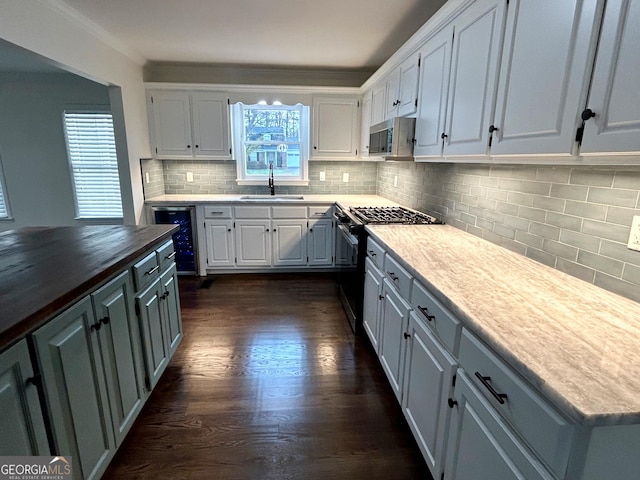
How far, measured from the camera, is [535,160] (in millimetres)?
1239

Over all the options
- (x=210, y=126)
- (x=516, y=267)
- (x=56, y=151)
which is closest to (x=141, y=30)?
(x=210, y=126)

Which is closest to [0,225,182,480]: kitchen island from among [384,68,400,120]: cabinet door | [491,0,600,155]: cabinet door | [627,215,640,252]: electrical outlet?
[491,0,600,155]: cabinet door

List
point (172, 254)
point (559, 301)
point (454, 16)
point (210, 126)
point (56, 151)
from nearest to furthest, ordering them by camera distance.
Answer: point (559, 301), point (454, 16), point (172, 254), point (210, 126), point (56, 151)

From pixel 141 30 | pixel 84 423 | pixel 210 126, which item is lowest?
pixel 84 423

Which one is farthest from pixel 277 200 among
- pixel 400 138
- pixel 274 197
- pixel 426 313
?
pixel 426 313

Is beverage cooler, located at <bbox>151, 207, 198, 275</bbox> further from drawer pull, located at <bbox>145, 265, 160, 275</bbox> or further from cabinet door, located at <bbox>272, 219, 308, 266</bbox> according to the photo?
drawer pull, located at <bbox>145, 265, 160, 275</bbox>

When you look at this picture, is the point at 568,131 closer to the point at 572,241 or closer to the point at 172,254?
the point at 572,241

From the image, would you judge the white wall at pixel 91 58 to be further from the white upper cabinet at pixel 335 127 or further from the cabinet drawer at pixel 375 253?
the cabinet drawer at pixel 375 253

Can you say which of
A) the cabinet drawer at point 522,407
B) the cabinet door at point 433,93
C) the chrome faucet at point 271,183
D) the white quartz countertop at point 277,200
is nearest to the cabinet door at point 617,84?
the cabinet drawer at point 522,407

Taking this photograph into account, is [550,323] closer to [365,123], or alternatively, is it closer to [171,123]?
[365,123]

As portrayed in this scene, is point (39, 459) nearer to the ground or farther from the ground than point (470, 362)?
nearer to the ground

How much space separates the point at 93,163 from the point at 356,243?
3934 mm

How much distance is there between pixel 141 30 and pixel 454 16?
2614 mm

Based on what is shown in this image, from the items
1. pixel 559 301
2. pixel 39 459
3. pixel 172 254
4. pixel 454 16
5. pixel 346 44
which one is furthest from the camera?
pixel 346 44
